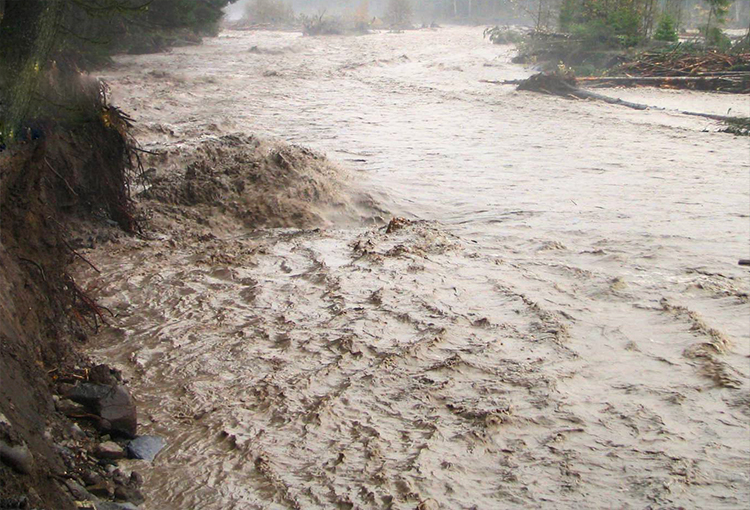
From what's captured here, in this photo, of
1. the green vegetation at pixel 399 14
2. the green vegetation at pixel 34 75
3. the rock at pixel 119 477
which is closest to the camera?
the rock at pixel 119 477

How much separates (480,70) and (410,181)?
15.5m

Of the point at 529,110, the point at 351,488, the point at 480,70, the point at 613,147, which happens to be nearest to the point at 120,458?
the point at 351,488

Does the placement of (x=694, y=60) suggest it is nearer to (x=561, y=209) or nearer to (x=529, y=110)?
(x=529, y=110)

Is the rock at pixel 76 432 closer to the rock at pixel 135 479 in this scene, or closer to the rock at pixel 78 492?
the rock at pixel 135 479

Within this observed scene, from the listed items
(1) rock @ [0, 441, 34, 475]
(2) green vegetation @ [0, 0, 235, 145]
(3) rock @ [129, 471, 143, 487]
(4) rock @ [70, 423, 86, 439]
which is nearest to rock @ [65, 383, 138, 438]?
(4) rock @ [70, 423, 86, 439]

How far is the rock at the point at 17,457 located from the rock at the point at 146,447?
48.0 inches

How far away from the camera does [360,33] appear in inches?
1729

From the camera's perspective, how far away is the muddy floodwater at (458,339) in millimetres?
3818

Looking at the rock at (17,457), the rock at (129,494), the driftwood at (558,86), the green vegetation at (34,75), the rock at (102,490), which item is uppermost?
the green vegetation at (34,75)

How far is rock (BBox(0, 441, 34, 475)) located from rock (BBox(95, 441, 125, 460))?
107 cm

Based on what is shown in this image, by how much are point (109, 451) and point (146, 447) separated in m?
0.23

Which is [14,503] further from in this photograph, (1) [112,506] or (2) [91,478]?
(2) [91,478]

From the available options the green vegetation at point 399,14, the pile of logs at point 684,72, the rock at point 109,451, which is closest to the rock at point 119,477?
the rock at point 109,451

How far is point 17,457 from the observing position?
2533 millimetres
